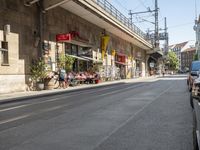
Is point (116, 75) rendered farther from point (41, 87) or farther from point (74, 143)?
point (74, 143)

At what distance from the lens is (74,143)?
22.1 feet

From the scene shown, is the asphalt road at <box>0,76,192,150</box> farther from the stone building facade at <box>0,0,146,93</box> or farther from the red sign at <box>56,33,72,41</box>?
the red sign at <box>56,33,72,41</box>

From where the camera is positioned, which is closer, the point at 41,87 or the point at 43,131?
the point at 43,131

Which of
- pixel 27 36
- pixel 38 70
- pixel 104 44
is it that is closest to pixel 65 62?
pixel 38 70

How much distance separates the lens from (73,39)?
33.9m

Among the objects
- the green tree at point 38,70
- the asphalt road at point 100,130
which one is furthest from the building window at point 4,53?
the asphalt road at point 100,130

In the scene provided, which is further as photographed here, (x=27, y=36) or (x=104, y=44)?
(x=104, y=44)

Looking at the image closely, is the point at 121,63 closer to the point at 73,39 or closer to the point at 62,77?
the point at 73,39

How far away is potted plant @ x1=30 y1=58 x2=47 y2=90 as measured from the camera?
25875mm

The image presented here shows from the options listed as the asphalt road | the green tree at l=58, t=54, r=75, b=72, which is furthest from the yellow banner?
the asphalt road

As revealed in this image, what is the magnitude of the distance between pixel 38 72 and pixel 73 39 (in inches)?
346

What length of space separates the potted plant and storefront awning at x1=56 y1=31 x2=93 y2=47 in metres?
4.06

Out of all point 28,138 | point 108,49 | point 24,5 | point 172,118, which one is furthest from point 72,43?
point 28,138

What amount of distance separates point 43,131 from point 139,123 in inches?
93.4
